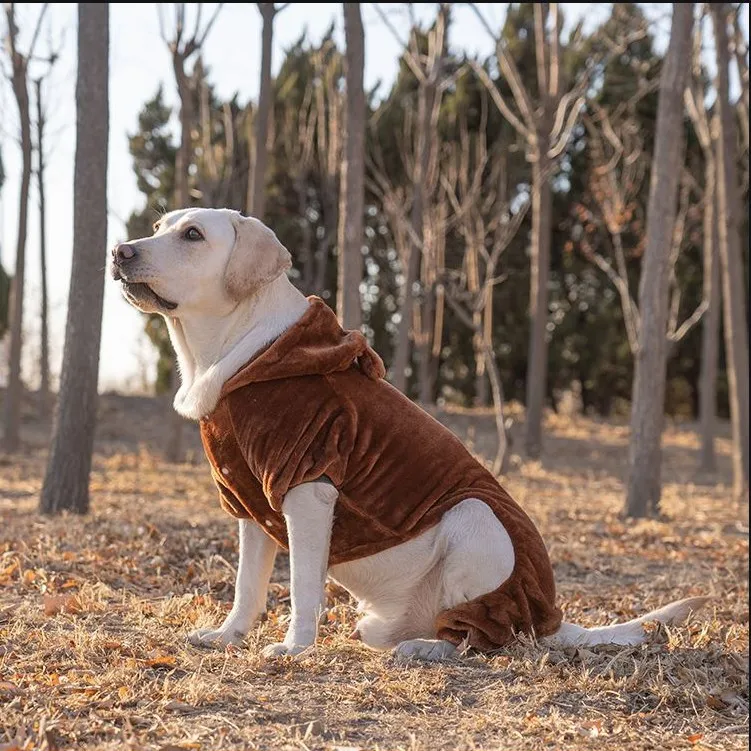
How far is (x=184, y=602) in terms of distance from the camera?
4680mm

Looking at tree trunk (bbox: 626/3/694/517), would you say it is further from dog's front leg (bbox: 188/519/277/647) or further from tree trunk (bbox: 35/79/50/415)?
tree trunk (bbox: 35/79/50/415)

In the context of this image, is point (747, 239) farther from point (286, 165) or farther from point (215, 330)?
point (215, 330)

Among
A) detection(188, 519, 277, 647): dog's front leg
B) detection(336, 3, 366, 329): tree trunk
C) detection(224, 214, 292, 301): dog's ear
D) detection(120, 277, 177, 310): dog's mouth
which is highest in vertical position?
detection(336, 3, 366, 329): tree trunk

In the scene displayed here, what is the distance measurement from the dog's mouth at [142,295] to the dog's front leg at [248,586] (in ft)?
3.03

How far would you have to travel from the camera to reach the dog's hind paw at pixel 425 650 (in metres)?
3.88

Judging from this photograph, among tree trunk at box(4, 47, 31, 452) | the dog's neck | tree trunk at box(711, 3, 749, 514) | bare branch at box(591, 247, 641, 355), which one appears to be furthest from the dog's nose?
tree trunk at box(4, 47, 31, 452)

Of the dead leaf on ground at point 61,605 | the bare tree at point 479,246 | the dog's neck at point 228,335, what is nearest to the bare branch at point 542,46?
the bare tree at point 479,246

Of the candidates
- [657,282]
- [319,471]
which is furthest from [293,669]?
[657,282]

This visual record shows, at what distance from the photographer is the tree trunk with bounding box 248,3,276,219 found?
36.4 ft

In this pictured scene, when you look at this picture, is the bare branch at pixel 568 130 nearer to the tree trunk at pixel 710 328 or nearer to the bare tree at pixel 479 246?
the bare tree at pixel 479 246

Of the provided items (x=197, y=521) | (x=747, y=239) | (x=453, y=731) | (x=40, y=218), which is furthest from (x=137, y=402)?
(x=453, y=731)

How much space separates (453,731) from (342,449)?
1.09 metres

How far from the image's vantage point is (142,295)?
376 cm

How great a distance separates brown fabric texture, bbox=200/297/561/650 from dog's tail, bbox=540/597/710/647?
80 mm
